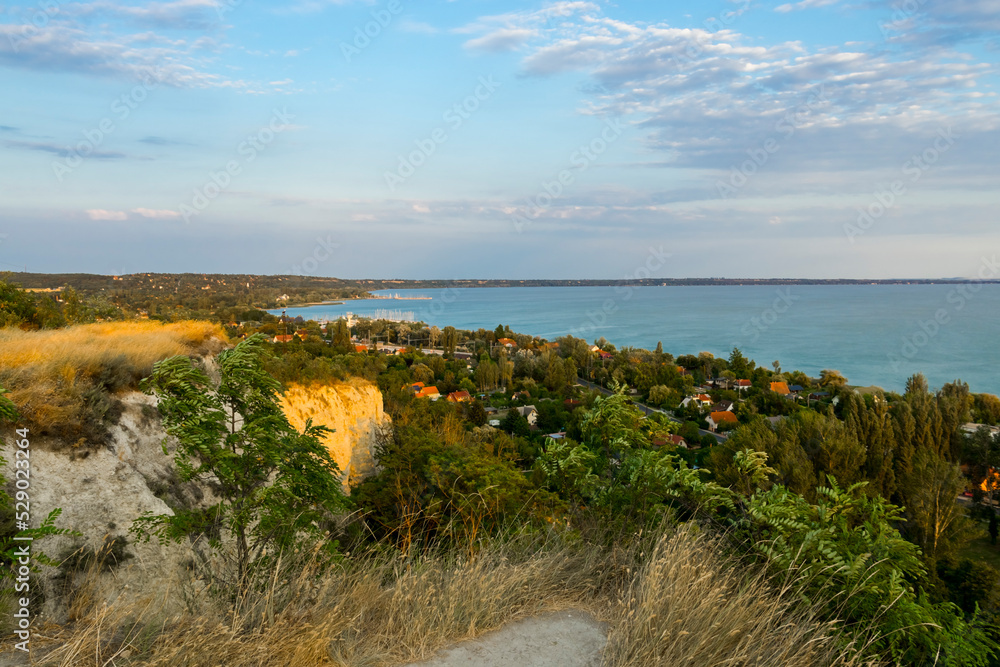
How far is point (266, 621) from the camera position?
10.3 ft

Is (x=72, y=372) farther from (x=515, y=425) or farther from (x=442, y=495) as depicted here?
(x=515, y=425)

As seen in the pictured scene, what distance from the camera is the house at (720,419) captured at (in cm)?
4619

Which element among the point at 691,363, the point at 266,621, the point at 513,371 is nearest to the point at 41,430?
the point at 266,621

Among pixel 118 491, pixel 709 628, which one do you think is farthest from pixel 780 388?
pixel 118 491

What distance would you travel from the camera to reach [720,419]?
154 feet

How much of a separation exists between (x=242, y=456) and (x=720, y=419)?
48.4 meters

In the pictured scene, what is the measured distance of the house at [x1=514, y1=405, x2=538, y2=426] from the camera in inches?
1826

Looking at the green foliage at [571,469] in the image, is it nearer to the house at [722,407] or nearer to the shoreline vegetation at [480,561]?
the shoreline vegetation at [480,561]

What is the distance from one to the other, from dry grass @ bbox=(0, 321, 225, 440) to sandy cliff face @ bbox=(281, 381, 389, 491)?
3.27 meters

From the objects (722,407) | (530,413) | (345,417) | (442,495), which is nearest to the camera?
(442,495)

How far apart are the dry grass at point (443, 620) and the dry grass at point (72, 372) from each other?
313cm

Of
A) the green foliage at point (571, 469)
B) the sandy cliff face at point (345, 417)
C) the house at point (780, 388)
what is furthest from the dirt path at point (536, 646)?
the house at point (780, 388)

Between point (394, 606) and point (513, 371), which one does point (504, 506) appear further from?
point (513, 371)

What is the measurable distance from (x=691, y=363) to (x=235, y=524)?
270ft
